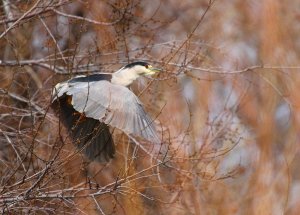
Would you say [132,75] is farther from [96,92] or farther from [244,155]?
[244,155]

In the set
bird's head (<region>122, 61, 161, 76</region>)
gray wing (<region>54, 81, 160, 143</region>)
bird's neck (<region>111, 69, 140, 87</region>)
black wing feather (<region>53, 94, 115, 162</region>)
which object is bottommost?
black wing feather (<region>53, 94, 115, 162</region>)

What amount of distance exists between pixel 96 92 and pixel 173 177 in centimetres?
103

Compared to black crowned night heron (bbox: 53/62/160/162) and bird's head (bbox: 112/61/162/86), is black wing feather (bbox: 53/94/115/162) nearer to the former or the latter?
black crowned night heron (bbox: 53/62/160/162)

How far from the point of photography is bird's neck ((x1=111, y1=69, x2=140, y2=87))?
5320mm

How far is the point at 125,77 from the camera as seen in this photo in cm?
535

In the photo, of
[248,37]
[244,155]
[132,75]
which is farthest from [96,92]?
[248,37]

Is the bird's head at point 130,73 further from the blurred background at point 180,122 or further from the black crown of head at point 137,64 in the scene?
the blurred background at point 180,122

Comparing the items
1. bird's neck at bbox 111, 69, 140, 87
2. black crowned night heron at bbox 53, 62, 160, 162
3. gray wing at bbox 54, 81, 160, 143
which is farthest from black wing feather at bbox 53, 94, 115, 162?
bird's neck at bbox 111, 69, 140, 87

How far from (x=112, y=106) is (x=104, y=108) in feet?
0.15

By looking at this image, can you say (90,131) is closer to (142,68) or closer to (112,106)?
(112,106)

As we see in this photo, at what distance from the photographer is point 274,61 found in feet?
18.3

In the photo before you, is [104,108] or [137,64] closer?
[104,108]

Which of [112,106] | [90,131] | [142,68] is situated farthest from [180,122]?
[112,106]

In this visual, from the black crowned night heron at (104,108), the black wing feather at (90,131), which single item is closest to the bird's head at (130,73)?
the black crowned night heron at (104,108)
